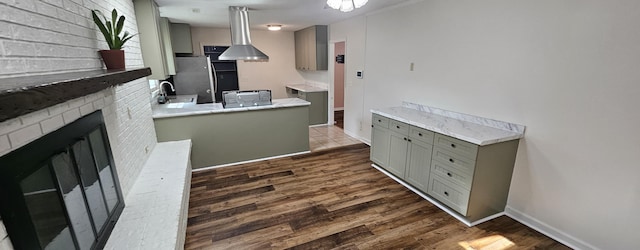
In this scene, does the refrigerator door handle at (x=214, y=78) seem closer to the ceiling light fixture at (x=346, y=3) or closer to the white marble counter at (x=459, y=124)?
the white marble counter at (x=459, y=124)

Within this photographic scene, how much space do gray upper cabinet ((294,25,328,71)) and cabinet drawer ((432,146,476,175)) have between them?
11.7 ft

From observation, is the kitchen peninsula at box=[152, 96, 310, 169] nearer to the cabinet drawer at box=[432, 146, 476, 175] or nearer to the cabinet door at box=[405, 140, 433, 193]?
the cabinet door at box=[405, 140, 433, 193]

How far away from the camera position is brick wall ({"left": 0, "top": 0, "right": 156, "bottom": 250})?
40.7 inches

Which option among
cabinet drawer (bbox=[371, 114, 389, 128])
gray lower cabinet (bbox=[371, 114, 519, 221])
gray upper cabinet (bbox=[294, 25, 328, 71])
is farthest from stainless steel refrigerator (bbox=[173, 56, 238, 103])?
gray lower cabinet (bbox=[371, 114, 519, 221])

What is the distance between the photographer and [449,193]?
2580 mm

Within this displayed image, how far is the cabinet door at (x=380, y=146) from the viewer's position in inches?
134

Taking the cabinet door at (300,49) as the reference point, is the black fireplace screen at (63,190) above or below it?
below

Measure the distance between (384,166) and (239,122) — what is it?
208 cm

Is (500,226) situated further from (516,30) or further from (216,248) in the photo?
(216,248)

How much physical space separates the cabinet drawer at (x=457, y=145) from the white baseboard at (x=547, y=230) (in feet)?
2.67

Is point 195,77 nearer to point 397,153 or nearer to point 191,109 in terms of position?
point 191,109

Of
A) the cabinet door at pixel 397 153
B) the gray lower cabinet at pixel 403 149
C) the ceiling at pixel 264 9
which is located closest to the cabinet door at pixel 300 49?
the ceiling at pixel 264 9

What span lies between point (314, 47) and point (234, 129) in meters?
2.78

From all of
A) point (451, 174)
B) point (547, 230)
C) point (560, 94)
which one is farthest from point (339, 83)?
point (547, 230)
